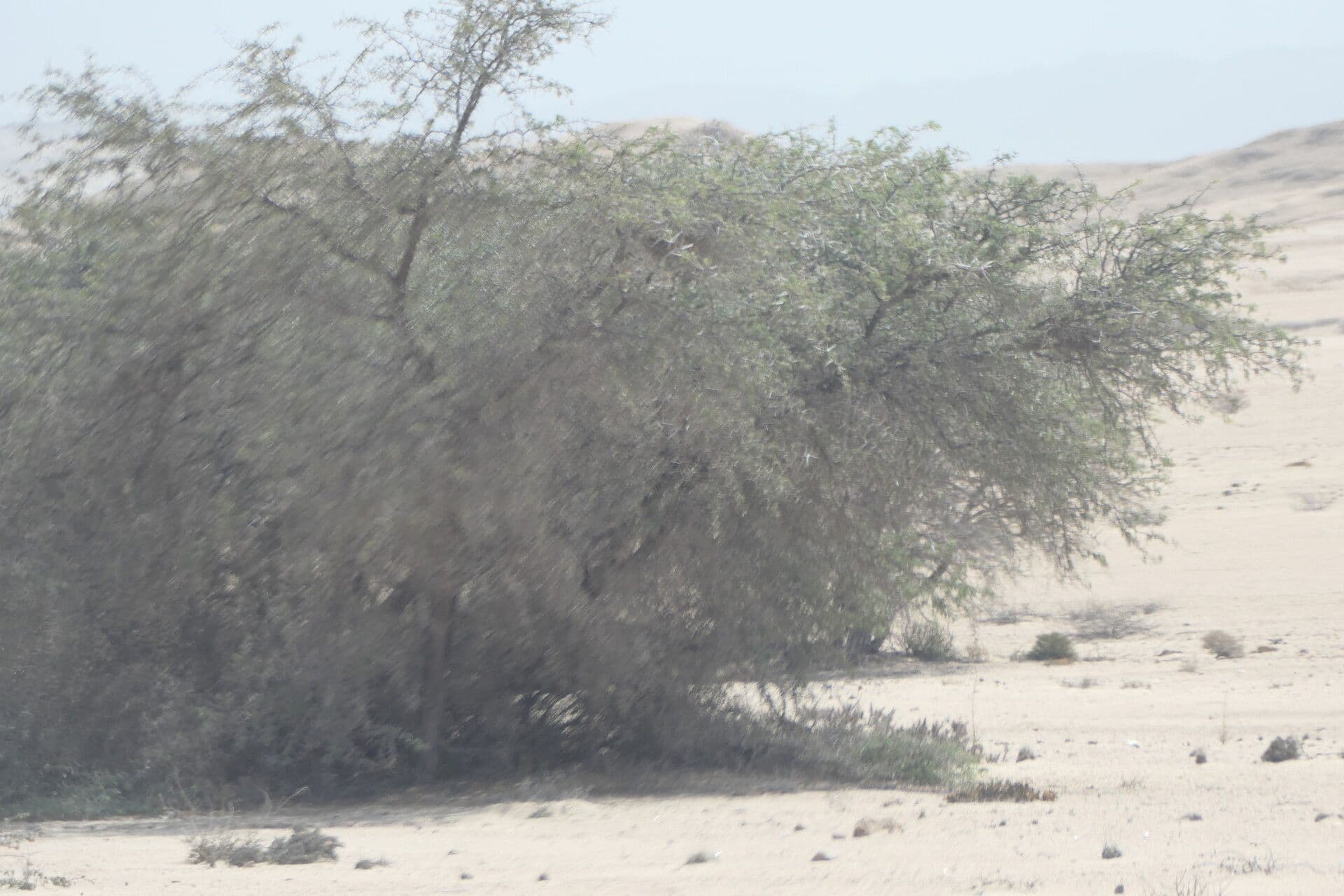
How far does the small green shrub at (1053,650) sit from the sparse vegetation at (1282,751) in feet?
29.2

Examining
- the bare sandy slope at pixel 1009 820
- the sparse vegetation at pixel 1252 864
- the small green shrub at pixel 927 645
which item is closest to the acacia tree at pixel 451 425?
the bare sandy slope at pixel 1009 820

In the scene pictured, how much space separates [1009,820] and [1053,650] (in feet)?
38.9

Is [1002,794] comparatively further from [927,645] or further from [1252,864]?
[927,645]

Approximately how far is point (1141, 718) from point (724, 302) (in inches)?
276

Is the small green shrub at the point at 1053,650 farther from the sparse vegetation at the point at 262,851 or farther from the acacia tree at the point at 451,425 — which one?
the sparse vegetation at the point at 262,851

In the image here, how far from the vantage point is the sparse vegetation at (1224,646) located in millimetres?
19078

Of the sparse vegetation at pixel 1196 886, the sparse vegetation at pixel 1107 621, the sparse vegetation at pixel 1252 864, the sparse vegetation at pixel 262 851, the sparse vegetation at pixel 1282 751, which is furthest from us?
the sparse vegetation at pixel 1107 621

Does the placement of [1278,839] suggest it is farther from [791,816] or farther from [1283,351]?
[1283,351]

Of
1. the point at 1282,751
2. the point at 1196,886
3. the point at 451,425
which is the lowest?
the point at 1282,751

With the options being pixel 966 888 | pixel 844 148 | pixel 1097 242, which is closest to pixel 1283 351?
pixel 1097 242

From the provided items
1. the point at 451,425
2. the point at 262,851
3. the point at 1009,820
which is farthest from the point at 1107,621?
the point at 262,851

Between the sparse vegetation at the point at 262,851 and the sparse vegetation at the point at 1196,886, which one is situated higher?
the sparse vegetation at the point at 262,851

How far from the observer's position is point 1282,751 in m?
10.7

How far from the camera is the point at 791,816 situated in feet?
28.7
